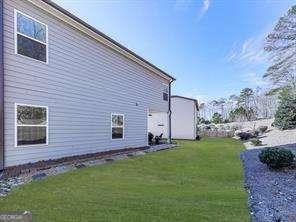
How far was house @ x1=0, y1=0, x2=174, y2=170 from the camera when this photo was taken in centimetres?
1033

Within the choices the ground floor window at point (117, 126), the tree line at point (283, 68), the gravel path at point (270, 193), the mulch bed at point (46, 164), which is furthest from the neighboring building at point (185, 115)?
the gravel path at point (270, 193)

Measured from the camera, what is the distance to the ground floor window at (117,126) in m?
17.9

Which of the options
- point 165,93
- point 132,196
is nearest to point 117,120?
point 165,93

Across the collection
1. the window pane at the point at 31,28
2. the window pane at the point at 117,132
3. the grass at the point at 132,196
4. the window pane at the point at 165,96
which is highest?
the window pane at the point at 31,28

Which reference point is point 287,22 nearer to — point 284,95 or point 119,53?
point 284,95

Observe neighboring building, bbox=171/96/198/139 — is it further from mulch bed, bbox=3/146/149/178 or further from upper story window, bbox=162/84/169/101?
mulch bed, bbox=3/146/149/178

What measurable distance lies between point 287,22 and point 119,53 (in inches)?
433

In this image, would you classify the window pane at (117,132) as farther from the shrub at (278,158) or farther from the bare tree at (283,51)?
the bare tree at (283,51)

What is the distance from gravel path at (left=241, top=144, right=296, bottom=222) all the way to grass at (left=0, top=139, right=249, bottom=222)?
0.88ft

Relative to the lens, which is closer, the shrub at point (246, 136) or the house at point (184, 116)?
the shrub at point (246, 136)

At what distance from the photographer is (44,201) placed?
6.98m

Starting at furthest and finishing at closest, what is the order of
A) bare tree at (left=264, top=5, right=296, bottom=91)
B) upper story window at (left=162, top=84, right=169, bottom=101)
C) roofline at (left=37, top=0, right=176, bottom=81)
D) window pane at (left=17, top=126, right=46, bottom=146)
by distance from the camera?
upper story window at (left=162, top=84, right=169, bottom=101), bare tree at (left=264, top=5, right=296, bottom=91), roofline at (left=37, top=0, right=176, bottom=81), window pane at (left=17, top=126, right=46, bottom=146)

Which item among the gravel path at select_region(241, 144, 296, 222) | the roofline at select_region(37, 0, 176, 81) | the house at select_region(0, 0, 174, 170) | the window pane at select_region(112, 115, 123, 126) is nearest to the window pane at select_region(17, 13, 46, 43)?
the house at select_region(0, 0, 174, 170)

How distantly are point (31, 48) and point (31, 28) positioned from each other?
1.96 feet
